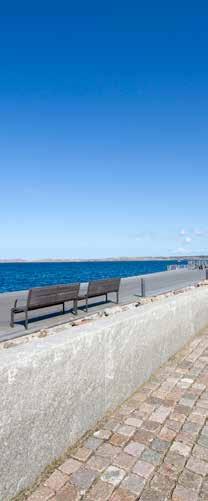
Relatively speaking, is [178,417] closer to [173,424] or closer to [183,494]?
[173,424]

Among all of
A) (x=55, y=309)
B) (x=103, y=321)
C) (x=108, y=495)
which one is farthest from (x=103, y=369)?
(x=55, y=309)

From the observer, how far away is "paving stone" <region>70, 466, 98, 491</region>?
2.39 metres

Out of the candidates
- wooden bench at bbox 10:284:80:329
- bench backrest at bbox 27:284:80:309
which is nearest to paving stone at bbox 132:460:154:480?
wooden bench at bbox 10:284:80:329

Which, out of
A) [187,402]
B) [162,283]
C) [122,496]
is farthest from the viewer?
[162,283]

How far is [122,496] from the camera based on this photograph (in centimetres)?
229

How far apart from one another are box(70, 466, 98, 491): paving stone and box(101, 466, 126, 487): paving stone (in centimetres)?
8

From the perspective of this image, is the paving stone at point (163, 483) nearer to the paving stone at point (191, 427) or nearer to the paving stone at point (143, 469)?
the paving stone at point (143, 469)

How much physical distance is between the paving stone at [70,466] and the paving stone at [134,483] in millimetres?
384

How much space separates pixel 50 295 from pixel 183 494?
19.3 ft

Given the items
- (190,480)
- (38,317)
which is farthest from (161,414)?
(38,317)

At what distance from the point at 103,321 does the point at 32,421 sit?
53.6 inches

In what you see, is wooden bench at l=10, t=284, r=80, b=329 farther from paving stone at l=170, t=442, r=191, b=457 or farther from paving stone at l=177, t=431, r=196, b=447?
paving stone at l=170, t=442, r=191, b=457

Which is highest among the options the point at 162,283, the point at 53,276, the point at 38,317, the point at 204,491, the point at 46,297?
the point at 46,297

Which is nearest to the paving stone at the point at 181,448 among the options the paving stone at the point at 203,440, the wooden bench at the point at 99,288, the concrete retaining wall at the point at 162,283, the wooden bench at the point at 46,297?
the paving stone at the point at 203,440
